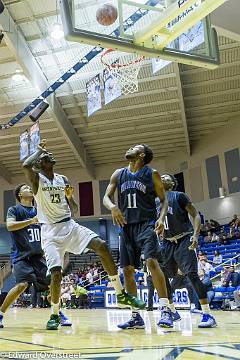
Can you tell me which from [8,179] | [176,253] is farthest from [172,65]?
[8,179]

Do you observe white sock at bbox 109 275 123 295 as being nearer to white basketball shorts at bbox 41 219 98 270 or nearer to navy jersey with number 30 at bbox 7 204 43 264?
white basketball shorts at bbox 41 219 98 270

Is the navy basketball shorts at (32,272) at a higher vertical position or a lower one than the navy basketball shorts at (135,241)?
lower

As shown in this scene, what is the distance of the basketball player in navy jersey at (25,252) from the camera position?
5059 mm

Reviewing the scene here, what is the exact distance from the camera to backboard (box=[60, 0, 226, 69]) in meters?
5.54

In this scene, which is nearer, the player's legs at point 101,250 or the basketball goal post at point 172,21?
the player's legs at point 101,250

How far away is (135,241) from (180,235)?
87 cm

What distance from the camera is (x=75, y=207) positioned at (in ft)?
15.7

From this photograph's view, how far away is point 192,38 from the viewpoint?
6.54m

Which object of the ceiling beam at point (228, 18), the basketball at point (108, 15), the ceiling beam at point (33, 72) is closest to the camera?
the ceiling beam at point (228, 18)

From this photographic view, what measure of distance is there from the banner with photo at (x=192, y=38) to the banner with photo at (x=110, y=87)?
20.5 ft

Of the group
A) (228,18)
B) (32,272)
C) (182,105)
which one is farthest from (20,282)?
(182,105)

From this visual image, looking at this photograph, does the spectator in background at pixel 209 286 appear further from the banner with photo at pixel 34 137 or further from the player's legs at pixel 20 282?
the banner with photo at pixel 34 137

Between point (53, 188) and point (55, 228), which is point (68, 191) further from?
point (55, 228)

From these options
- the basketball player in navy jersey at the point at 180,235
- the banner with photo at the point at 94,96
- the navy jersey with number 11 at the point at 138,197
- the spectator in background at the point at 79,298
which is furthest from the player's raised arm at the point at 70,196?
the spectator in background at the point at 79,298
